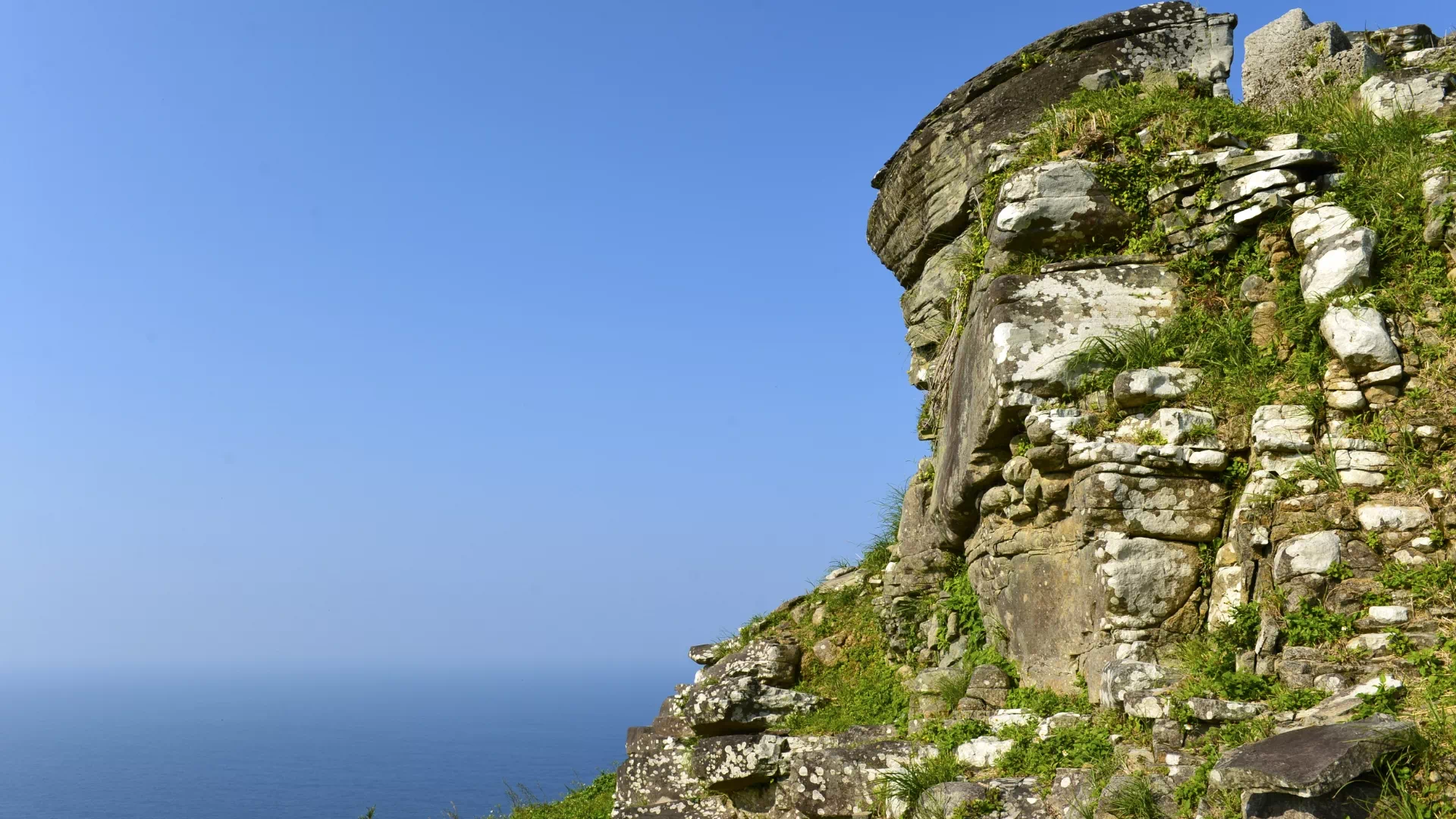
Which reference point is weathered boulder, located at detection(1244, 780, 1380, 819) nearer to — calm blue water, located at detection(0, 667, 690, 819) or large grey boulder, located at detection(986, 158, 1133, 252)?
large grey boulder, located at detection(986, 158, 1133, 252)

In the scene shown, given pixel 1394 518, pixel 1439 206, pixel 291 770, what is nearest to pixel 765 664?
pixel 1394 518

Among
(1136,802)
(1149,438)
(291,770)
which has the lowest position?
(291,770)

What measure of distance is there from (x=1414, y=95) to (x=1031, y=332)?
15.7 feet

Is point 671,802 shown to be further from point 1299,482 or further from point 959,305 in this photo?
point 1299,482

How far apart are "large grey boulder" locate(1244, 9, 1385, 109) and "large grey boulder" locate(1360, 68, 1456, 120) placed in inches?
26.7

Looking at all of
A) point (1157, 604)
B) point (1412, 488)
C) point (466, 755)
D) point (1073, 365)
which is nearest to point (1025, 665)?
point (1157, 604)

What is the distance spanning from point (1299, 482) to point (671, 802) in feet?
23.5

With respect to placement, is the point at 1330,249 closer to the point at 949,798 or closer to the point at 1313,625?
the point at 1313,625

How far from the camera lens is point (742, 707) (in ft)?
→ 37.3

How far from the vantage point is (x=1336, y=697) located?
6281mm

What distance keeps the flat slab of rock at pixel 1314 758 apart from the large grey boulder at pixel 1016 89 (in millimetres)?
6772

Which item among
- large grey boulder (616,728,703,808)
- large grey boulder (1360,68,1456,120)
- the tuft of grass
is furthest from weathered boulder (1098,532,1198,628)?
the tuft of grass

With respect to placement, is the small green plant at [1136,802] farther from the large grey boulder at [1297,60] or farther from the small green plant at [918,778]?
the large grey boulder at [1297,60]

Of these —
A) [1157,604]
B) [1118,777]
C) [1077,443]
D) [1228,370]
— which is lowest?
[1118,777]
